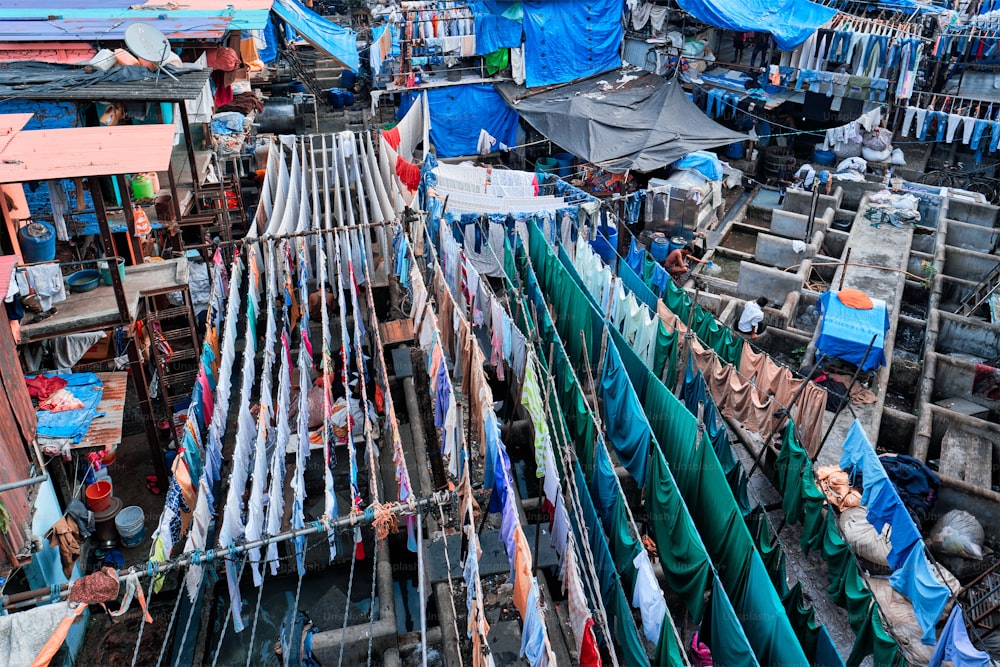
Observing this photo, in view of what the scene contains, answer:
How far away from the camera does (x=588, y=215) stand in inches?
759

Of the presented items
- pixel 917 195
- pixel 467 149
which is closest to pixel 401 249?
pixel 467 149

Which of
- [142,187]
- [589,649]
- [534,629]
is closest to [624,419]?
[589,649]

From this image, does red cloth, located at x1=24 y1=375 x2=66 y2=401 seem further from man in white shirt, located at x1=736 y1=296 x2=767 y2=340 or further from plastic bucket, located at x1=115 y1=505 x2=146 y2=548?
man in white shirt, located at x1=736 y1=296 x2=767 y2=340

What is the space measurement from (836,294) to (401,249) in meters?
9.89

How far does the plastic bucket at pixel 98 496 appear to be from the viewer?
1320 centimetres

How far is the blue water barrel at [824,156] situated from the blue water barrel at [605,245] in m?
12.8

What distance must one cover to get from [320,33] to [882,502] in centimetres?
2041

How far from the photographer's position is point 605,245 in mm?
20125

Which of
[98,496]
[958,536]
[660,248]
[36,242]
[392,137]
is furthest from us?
[392,137]

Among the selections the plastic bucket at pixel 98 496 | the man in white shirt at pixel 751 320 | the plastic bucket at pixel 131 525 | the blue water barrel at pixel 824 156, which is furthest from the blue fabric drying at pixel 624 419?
the blue water barrel at pixel 824 156

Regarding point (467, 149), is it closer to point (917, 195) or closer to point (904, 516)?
point (917, 195)

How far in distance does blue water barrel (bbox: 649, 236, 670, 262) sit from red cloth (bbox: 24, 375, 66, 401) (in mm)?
15875

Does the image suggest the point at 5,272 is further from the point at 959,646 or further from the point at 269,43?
the point at 269,43

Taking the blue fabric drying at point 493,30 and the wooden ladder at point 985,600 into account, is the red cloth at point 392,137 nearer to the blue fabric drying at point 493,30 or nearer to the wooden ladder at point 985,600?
the blue fabric drying at point 493,30
